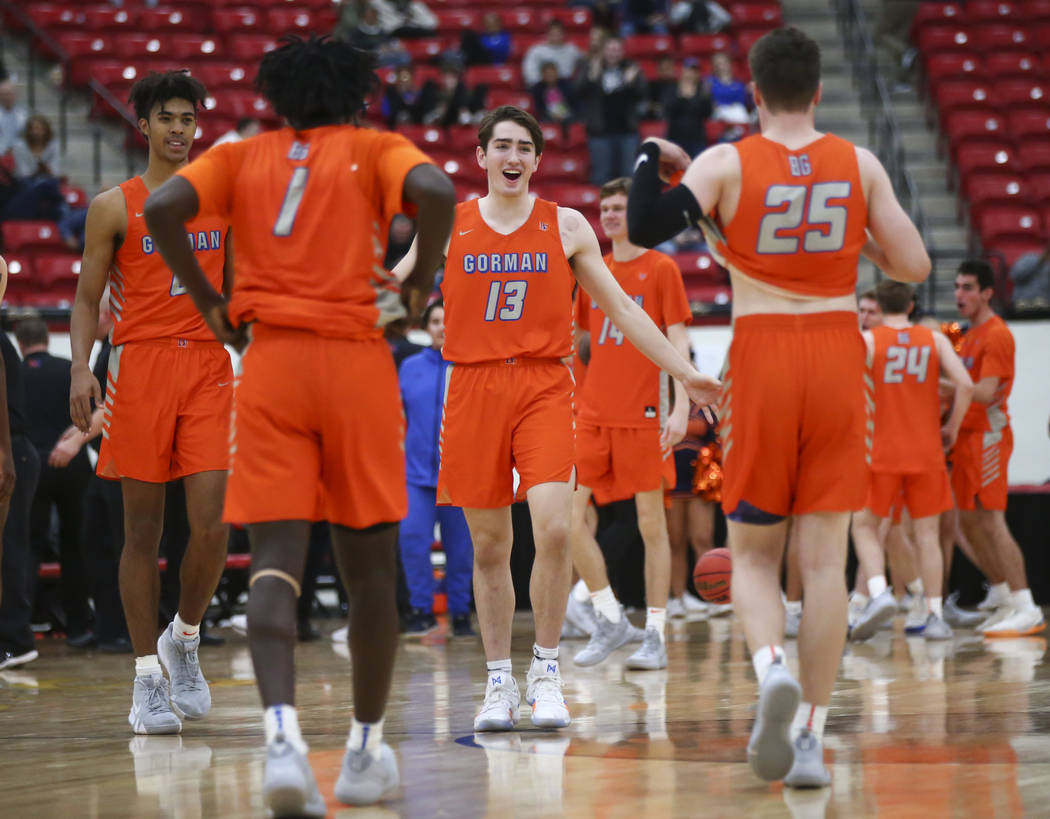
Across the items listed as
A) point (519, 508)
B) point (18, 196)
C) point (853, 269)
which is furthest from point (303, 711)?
point (18, 196)

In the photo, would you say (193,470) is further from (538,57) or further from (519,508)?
(538,57)

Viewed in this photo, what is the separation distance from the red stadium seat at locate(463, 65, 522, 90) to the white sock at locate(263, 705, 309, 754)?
13799 mm

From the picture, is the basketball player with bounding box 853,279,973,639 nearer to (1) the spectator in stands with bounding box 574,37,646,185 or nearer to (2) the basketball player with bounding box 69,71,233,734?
(2) the basketball player with bounding box 69,71,233,734

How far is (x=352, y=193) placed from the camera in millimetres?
3762

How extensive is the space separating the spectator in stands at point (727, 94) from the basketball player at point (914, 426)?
7.11 m

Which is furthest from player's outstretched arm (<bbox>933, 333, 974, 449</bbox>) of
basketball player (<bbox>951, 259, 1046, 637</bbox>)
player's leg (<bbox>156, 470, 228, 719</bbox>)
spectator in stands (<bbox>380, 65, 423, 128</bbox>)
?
spectator in stands (<bbox>380, 65, 423, 128</bbox>)

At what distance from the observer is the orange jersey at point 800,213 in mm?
4023

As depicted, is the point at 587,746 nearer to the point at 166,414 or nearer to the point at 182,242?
the point at 166,414

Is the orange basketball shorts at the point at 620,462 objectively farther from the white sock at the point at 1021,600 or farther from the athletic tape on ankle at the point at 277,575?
the athletic tape on ankle at the point at 277,575

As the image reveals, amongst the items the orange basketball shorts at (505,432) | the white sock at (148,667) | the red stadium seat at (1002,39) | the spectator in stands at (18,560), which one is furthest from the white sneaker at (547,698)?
the red stadium seat at (1002,39)

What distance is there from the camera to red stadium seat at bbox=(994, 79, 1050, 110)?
16.5m

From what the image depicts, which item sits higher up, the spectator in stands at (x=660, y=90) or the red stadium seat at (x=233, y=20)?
the red stadium seat at (x=233, y=20)

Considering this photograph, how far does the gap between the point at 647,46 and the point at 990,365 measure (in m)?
9.11

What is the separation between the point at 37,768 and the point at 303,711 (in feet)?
4.59
